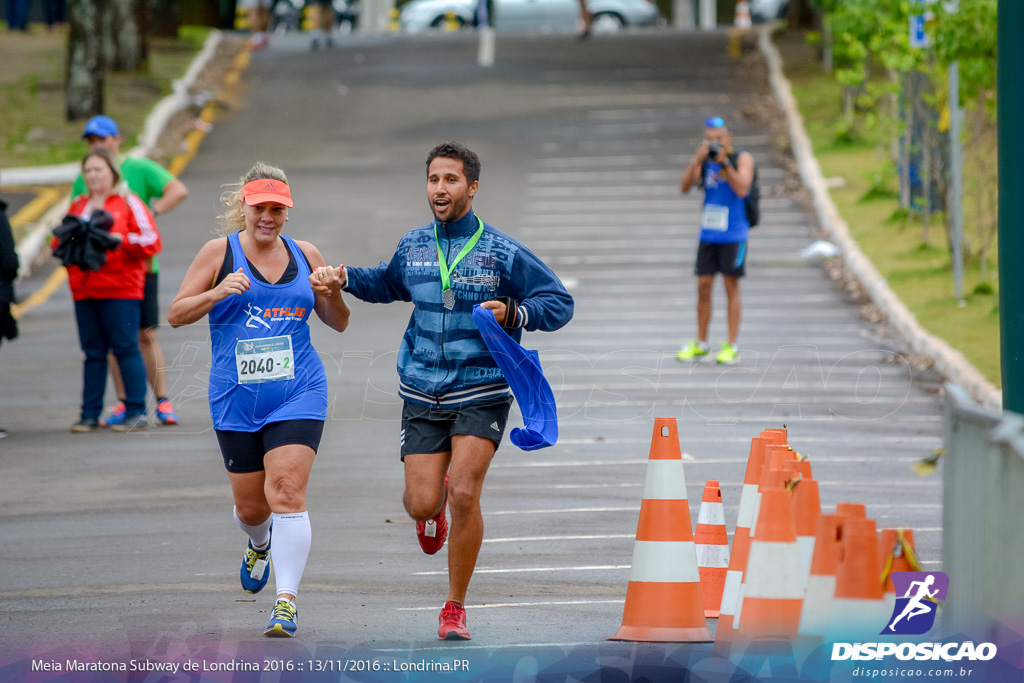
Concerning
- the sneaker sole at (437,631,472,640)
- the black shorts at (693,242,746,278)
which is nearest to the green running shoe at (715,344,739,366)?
the black shorts at (693,242,746,278)

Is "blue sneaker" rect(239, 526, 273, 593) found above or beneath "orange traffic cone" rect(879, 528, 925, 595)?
beneath

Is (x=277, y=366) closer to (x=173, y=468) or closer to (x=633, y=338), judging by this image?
(x=173, y=468)

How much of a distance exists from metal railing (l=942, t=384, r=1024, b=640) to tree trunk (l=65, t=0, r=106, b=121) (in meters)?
22.6

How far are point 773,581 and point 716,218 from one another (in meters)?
8.73

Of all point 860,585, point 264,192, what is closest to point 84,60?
point 264,192

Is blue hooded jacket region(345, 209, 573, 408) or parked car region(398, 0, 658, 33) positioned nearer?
blue hooded jacket region(345, 209, 573, 408)

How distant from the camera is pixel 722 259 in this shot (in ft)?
46.1

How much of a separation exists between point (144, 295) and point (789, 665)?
7775mm

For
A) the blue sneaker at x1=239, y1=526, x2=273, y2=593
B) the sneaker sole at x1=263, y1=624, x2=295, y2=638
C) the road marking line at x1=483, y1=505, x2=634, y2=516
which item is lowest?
the road marking line at x1=483, y1=505, x2=634, y2=516

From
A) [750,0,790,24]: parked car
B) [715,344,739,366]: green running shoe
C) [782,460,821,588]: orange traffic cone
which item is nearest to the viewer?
[782,460,821,588]: orange traffic cone

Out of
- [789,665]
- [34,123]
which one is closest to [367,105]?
[34,123]

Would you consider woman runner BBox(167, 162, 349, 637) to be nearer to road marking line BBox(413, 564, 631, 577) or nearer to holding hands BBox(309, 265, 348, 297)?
holding hands BBox(309, 265, 348, 297)

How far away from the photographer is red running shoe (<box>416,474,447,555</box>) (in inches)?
268

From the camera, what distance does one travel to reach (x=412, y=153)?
25.9 meters
